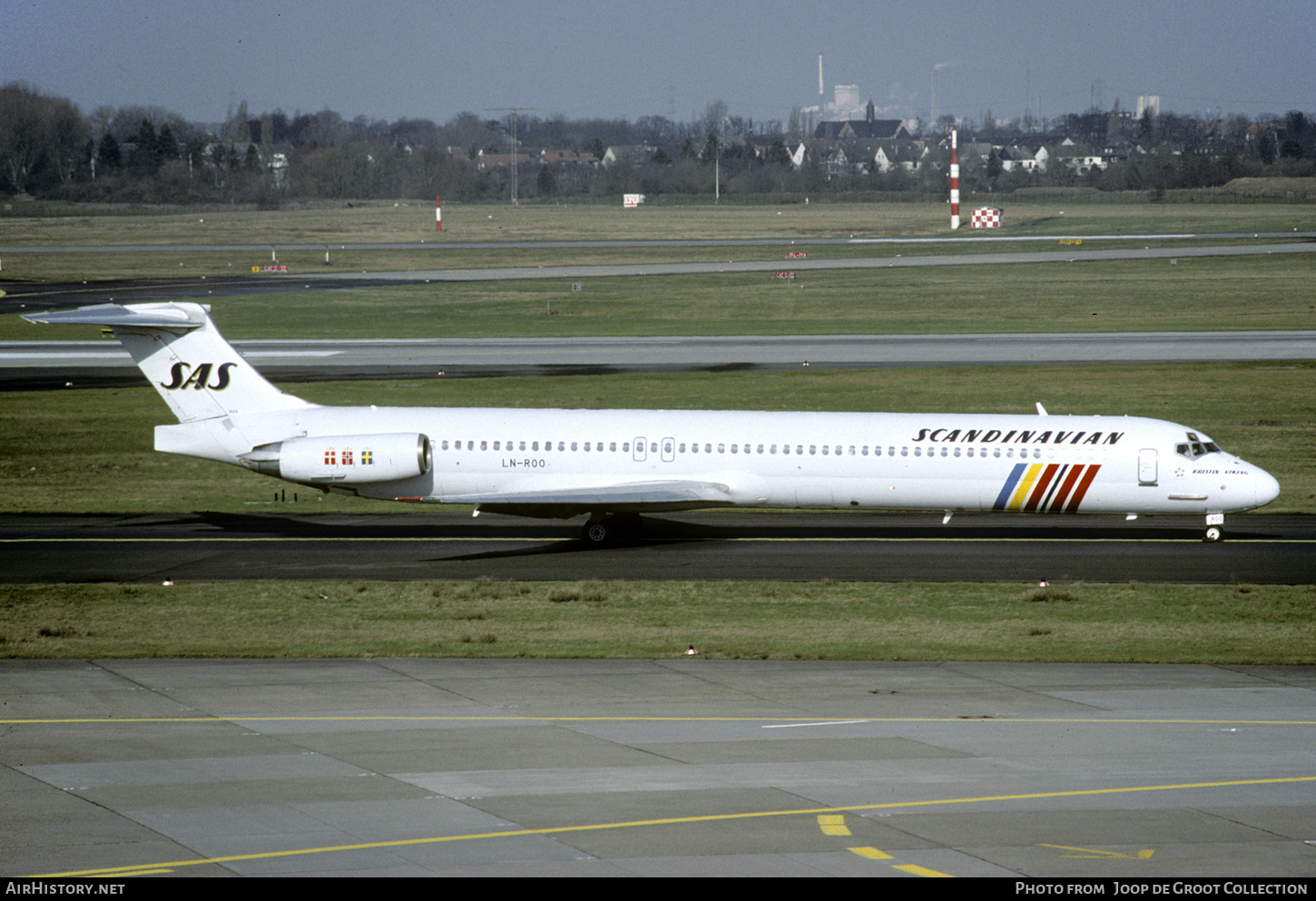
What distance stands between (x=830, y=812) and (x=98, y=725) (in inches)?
399

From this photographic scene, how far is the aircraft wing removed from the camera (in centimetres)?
2970

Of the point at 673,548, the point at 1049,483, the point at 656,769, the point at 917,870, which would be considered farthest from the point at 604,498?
the point at 917,870

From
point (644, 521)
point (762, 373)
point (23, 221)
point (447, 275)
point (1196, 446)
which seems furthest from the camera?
point (23, 221)

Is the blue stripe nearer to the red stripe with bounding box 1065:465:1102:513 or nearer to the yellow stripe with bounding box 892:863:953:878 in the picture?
the red stripe with bounding box 1065:465:1102:513

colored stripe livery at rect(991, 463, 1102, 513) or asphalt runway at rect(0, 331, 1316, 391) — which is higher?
asphalt runway at rect(0, 331, 1316, 391)

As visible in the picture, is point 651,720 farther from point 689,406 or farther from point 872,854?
point 689,406

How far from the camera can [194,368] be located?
31.2 m

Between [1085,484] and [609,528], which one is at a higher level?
[1085,484]

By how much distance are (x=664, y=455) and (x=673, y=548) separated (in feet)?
7.22

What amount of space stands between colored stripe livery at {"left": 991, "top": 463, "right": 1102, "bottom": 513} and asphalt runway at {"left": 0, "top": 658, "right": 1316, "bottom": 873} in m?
8.97

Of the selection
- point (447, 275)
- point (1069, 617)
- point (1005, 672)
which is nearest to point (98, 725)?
point (1005, 672)

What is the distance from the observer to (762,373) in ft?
182

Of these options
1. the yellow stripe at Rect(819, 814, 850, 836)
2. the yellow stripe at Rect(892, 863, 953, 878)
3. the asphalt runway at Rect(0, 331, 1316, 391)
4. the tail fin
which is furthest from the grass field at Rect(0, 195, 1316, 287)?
the yellow stripe at Rect(892, 863, 953, 878)
